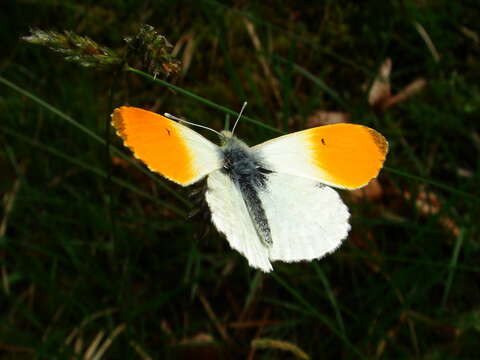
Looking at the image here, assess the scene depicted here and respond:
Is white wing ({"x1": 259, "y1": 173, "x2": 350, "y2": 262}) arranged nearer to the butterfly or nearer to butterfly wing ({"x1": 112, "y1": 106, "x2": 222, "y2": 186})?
the butterfly

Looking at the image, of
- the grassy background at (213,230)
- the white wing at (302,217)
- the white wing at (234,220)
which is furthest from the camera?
the grassy background at (213,230)

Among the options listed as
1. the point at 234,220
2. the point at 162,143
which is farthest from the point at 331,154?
the point at 162,143

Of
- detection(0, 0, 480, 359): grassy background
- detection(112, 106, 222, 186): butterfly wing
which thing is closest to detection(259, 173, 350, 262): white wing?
detection(112, 106, 222, 186): butterfly wing

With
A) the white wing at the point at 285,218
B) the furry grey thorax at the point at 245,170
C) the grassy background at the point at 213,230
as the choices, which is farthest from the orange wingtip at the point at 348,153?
the grassy background at the point at 213,230

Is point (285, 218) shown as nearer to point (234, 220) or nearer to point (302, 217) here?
point (302, 217)

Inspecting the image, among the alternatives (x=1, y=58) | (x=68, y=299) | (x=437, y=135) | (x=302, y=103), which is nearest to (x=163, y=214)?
(x=68, y=299)

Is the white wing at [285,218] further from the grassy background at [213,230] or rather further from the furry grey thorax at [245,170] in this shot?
the grassy background at [213,230]
